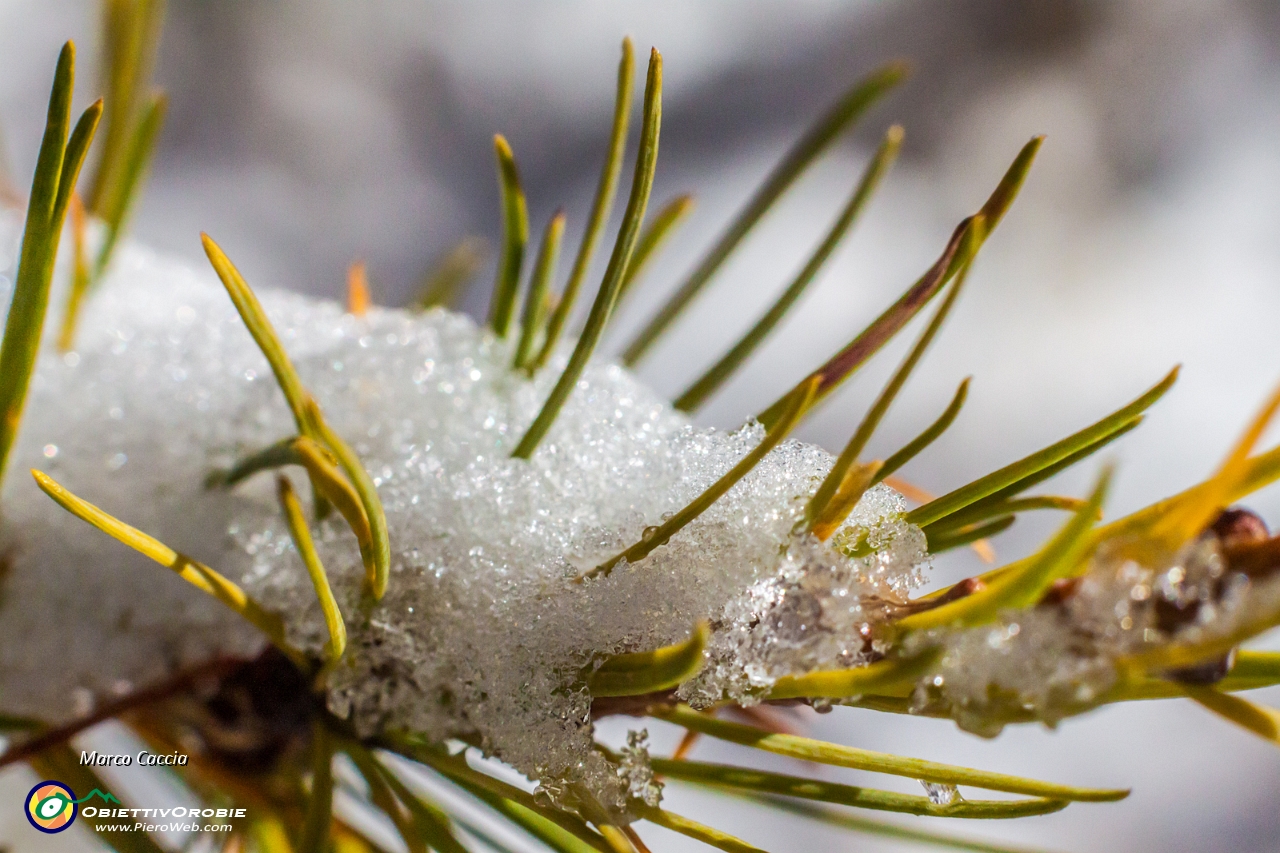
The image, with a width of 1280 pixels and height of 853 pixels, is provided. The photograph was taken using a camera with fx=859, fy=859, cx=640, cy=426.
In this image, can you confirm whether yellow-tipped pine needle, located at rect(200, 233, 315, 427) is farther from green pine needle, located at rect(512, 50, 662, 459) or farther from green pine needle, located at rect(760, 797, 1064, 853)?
green pine needle, located at rect(760, 797, 1064, 853)

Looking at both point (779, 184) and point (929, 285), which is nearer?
point (929, 285)

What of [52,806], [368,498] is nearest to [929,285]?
[368,498]

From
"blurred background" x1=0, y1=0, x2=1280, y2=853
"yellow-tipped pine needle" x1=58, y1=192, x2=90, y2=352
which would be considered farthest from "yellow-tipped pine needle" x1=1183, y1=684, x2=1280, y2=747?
"blurred background" x1=0, y1=0, x2=1280, y2=853

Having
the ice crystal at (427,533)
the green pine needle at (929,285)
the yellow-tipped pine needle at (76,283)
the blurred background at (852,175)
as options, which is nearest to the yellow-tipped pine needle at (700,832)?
the ice crystal at (427,533)

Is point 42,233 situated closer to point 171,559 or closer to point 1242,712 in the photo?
point 171,559

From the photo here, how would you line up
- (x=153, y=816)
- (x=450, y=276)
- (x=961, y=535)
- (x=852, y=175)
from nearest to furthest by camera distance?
(x=961, y=535) → (x=153, y=816) → (x=450, y=276) → (x=852, y=175)

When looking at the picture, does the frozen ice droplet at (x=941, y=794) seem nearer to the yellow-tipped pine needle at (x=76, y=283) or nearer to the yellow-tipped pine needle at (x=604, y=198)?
the yellow-tipped pine needle at (x=604, y=198)
